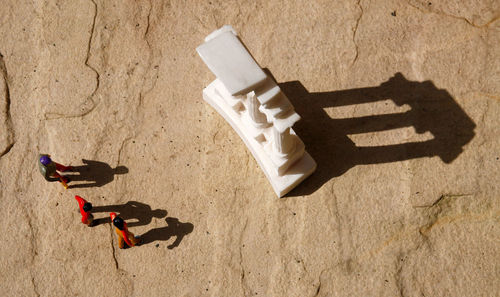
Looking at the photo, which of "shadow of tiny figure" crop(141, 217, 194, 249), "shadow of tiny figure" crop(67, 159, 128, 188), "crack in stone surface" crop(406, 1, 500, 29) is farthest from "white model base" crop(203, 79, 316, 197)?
"crack in stone surface" crop(406, 1, 500, 29)

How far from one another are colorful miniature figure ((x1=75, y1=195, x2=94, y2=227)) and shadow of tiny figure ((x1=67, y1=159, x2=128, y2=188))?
0.34 metres

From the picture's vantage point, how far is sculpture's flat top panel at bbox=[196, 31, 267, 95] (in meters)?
4.02

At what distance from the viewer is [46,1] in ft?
21.0

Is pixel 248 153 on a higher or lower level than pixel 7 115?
lower

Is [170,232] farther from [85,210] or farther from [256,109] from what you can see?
[256,109]

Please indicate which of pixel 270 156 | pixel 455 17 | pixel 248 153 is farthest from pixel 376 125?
pixel 455 17

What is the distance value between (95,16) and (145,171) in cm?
226

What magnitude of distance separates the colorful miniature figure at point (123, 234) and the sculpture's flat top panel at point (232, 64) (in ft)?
5.86

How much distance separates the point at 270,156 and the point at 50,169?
235 centimetres

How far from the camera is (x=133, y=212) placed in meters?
5.36

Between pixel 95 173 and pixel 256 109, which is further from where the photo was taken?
pixel 95 173

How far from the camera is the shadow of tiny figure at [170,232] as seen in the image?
525cm

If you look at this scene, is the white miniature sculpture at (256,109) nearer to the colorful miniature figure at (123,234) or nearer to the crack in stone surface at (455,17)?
the colorful miniature figure at (123,234)

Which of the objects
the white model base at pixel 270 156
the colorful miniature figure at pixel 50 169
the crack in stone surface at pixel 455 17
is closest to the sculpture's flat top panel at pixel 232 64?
the white model base at pixel 270 156
